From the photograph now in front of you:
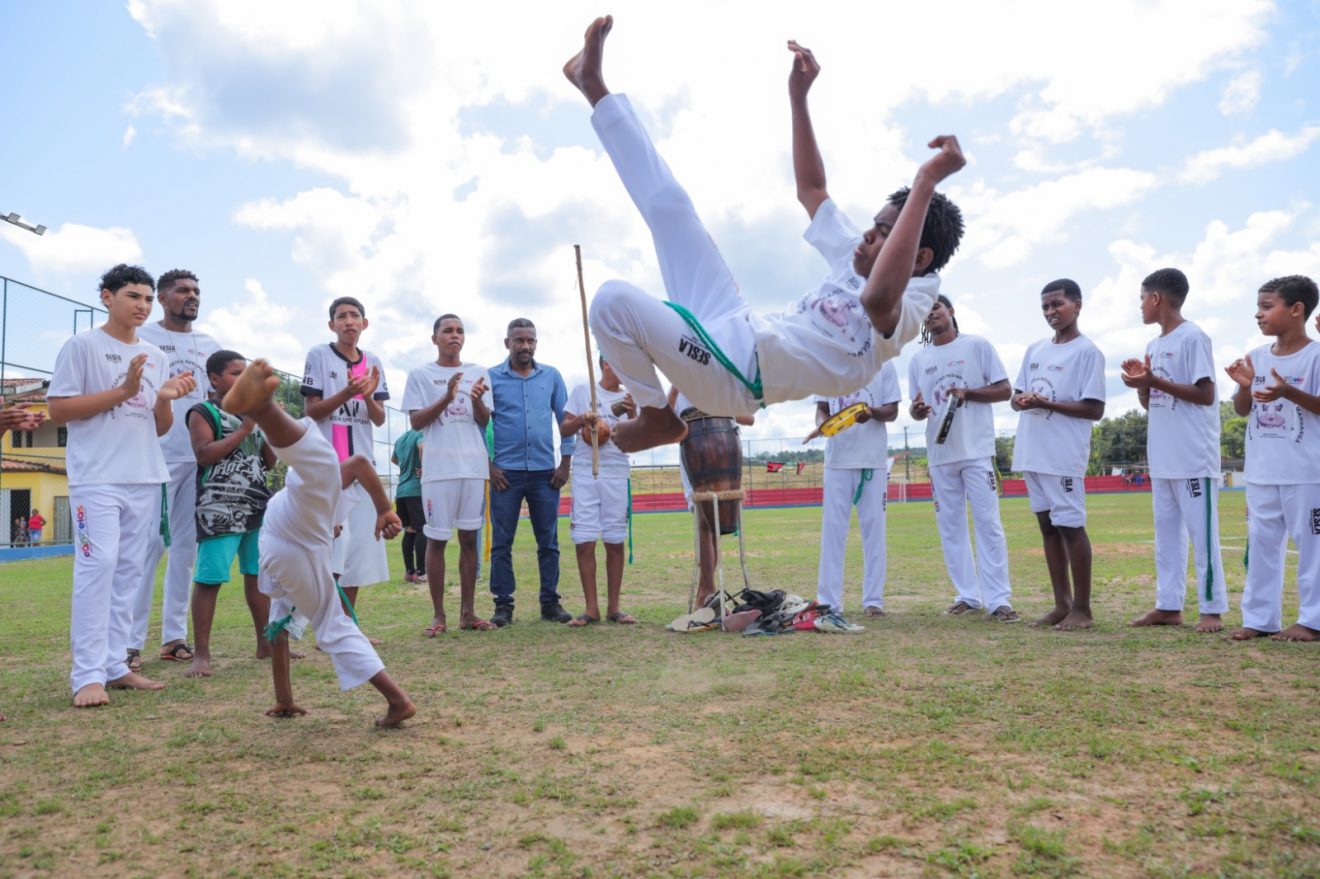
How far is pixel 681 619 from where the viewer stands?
7438 millimetres

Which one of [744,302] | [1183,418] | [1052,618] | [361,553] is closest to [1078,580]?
[1052,618]

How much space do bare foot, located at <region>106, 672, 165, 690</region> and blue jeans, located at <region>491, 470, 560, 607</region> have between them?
3.06 meters

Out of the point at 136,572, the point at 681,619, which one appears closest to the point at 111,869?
the point at 136,572

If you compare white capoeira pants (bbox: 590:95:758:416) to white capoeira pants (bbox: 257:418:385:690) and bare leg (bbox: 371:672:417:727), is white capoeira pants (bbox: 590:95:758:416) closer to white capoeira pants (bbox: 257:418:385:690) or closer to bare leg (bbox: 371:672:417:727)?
white capoeira pants (bbox: 257:418:385:690)

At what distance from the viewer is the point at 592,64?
4.59 meters

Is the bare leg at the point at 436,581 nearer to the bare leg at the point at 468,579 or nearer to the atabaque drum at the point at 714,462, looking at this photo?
the bare leg at the point at 468,579

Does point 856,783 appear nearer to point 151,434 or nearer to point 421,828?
point 421,828

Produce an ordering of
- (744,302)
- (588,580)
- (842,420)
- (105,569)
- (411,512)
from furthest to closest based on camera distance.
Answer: (411,512)
(588,580)
(842,420)
(105,569)
(744,302)

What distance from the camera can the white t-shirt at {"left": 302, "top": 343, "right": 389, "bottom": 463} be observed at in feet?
23.1

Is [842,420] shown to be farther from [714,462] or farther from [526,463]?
[526,463]

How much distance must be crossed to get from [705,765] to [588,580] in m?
4.63

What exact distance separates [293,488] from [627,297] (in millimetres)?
1856

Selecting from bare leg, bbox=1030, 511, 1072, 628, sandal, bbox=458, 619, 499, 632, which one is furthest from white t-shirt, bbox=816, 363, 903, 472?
sandal, bbox=458, 619, 499, 632

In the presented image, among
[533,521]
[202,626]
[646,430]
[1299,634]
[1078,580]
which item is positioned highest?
[646,430]
